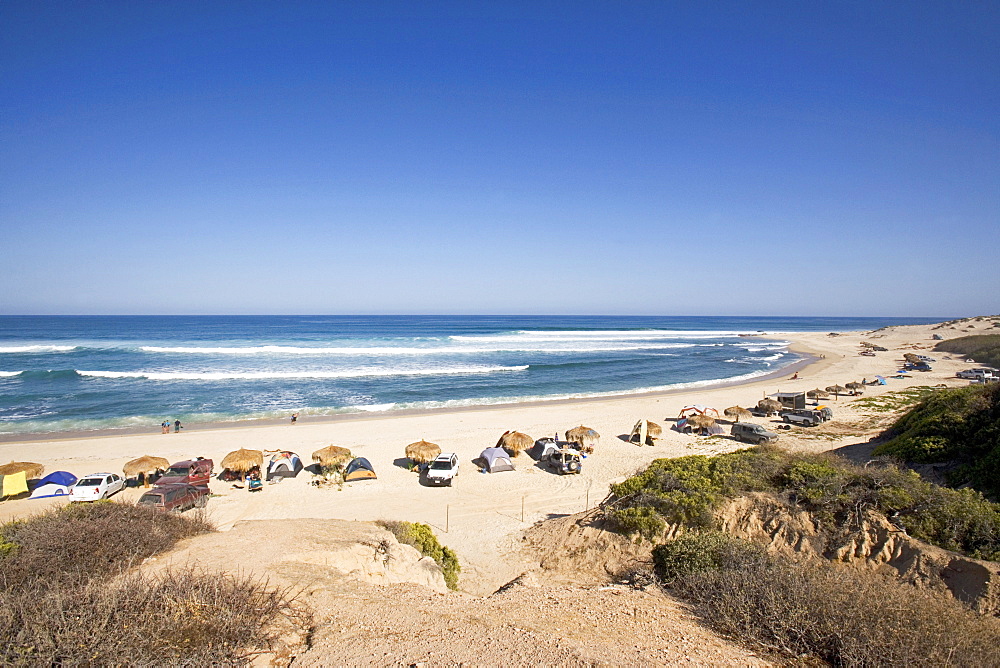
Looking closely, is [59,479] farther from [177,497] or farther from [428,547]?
[428,547]

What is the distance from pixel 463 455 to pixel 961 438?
15731 millimetres

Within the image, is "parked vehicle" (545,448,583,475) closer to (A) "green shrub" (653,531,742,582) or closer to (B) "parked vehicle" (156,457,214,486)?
(A) "green shrub" (653,531,742,582)

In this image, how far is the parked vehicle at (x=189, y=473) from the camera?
→ 1638 cm

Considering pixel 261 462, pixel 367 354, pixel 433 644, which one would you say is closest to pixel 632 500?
pixel 433 644

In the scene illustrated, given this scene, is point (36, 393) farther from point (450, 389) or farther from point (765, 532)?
point (765, 532)

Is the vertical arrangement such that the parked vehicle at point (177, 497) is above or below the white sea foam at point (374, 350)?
below

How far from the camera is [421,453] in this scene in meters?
18.8

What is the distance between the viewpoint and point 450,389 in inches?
1426

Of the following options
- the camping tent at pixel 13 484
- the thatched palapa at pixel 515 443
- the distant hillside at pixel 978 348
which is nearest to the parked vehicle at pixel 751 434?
the thatched palapa at pixel 515 443

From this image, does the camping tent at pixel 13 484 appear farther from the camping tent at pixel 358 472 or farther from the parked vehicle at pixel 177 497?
the camping tent at pixel 358 472

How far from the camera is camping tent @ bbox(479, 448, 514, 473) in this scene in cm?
1847

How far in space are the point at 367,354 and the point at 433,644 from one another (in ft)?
181

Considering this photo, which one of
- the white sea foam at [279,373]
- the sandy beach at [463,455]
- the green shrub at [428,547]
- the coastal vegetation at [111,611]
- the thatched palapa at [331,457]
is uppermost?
the coastal vegetation at [111,611]

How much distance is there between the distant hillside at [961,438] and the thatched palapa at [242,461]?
799 inches
